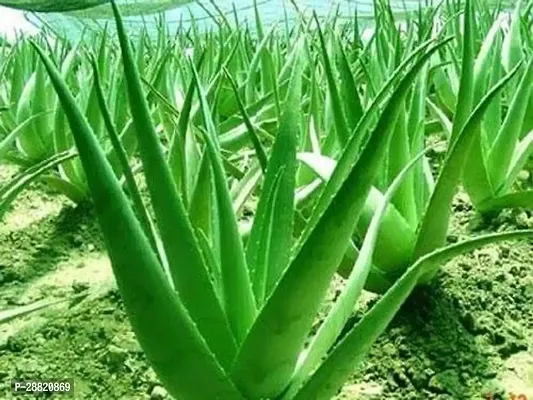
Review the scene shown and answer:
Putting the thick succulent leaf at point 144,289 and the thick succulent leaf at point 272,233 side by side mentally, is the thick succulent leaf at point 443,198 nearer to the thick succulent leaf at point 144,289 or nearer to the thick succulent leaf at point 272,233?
the thick succulent leaf at point 272,233

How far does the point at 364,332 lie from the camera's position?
54 centimetres

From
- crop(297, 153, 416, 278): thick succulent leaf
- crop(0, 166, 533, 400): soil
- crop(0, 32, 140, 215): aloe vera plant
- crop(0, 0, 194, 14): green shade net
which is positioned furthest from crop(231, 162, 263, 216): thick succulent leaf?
crop(0, 0, 194, 14): green shade net

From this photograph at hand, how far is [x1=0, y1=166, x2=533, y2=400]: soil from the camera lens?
0.77 meters

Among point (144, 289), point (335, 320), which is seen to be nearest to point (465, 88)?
point (335, 320)

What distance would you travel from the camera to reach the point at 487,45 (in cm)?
119

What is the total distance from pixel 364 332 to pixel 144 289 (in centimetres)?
15

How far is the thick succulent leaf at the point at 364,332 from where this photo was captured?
532 mm

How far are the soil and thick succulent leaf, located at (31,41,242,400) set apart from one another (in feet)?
0.43

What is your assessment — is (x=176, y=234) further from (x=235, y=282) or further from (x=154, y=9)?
(x=154, y=9)

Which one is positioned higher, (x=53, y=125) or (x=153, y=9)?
(x=53, y=125)

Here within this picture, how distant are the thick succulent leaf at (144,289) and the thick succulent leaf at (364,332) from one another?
6cm

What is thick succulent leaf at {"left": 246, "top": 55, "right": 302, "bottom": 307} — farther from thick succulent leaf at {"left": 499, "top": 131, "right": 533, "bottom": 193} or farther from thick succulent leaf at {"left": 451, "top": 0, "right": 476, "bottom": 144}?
thick succulent leaf at {"left": 499, "top": 131, "right": 533, "bottom": 193}

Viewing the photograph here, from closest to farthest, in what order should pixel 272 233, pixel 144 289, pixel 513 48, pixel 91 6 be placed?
pixel 144 289, pixel 272 233, pixel 513 48, pixel 91 6

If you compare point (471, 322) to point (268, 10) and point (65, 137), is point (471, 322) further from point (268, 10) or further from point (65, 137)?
point (268, 10)
